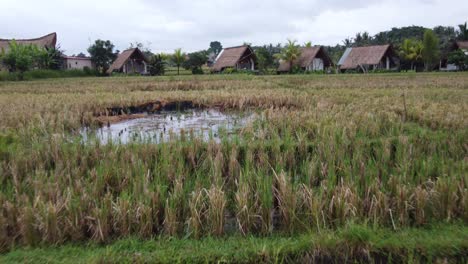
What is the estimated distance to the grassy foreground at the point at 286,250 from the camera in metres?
2.04

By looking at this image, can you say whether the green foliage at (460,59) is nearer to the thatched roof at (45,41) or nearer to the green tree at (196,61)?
the green tree at (196,61)

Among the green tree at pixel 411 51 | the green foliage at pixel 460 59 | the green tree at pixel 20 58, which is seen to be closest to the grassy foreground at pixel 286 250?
the green tree at pixel 20 58

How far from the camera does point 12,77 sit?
19328mm

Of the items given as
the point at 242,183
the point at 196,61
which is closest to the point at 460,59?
the point at 196,61

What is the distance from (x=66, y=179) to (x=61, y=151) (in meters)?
0.84

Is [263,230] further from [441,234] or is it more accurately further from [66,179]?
[66,179]

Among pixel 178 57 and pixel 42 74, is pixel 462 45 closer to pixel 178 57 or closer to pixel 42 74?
pixel 178 57

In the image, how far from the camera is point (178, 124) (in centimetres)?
595

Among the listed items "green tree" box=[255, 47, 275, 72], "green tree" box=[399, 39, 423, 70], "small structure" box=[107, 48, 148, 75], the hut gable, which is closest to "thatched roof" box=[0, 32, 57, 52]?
"small structure" box=[107, 48, 148, 75]

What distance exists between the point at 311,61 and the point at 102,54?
58.5 ft

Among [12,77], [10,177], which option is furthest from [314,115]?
[12,77]

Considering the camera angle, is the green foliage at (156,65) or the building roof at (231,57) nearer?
the green foliage at (156,65)

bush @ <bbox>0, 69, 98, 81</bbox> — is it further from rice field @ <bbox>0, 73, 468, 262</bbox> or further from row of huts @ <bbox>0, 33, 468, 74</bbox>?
rice field @ <bbox>0, 73, 468, 262</bbox>

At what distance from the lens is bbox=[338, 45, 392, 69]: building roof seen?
29367 mm
